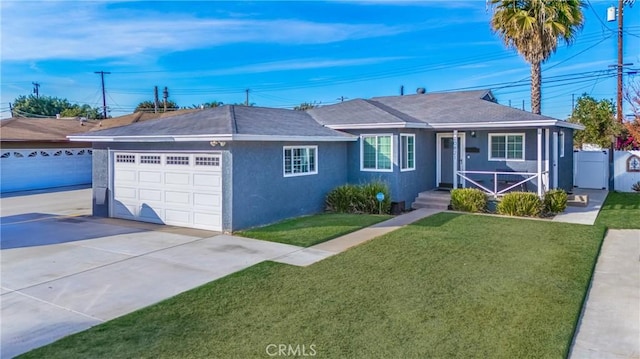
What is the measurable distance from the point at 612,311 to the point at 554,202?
316 inches

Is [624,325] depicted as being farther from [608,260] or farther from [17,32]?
[17,32]

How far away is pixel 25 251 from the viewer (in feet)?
29.6

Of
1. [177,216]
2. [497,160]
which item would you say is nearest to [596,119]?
[497,160]

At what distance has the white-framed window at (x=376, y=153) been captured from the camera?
47.1 feet

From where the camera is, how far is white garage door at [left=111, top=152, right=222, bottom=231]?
11125 millimetres

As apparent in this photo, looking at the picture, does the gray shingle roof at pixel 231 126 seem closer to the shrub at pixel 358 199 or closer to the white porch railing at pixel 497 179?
the shrub at pixel 358 199

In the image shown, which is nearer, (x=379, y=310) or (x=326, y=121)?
(x=379, y=310)

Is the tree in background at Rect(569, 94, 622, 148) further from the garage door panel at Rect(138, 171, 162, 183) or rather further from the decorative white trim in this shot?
the garage door panel at Rect(138, 171, 162, 183)

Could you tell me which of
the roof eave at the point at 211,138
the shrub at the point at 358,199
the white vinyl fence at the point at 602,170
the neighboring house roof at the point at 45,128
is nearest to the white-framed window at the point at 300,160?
the roof eave at the point at 211,138

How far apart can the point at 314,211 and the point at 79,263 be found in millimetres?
7011

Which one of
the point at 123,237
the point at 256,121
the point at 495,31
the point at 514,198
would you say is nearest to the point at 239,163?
the point at 256,121

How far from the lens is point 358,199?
1371cm

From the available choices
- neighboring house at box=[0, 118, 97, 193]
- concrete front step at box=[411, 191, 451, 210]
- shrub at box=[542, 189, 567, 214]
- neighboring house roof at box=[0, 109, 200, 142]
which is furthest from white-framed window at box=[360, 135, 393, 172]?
neighboring house at box=[0, 118, 97, 193]

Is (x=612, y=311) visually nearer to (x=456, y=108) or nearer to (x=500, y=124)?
(x=500, y=124)
